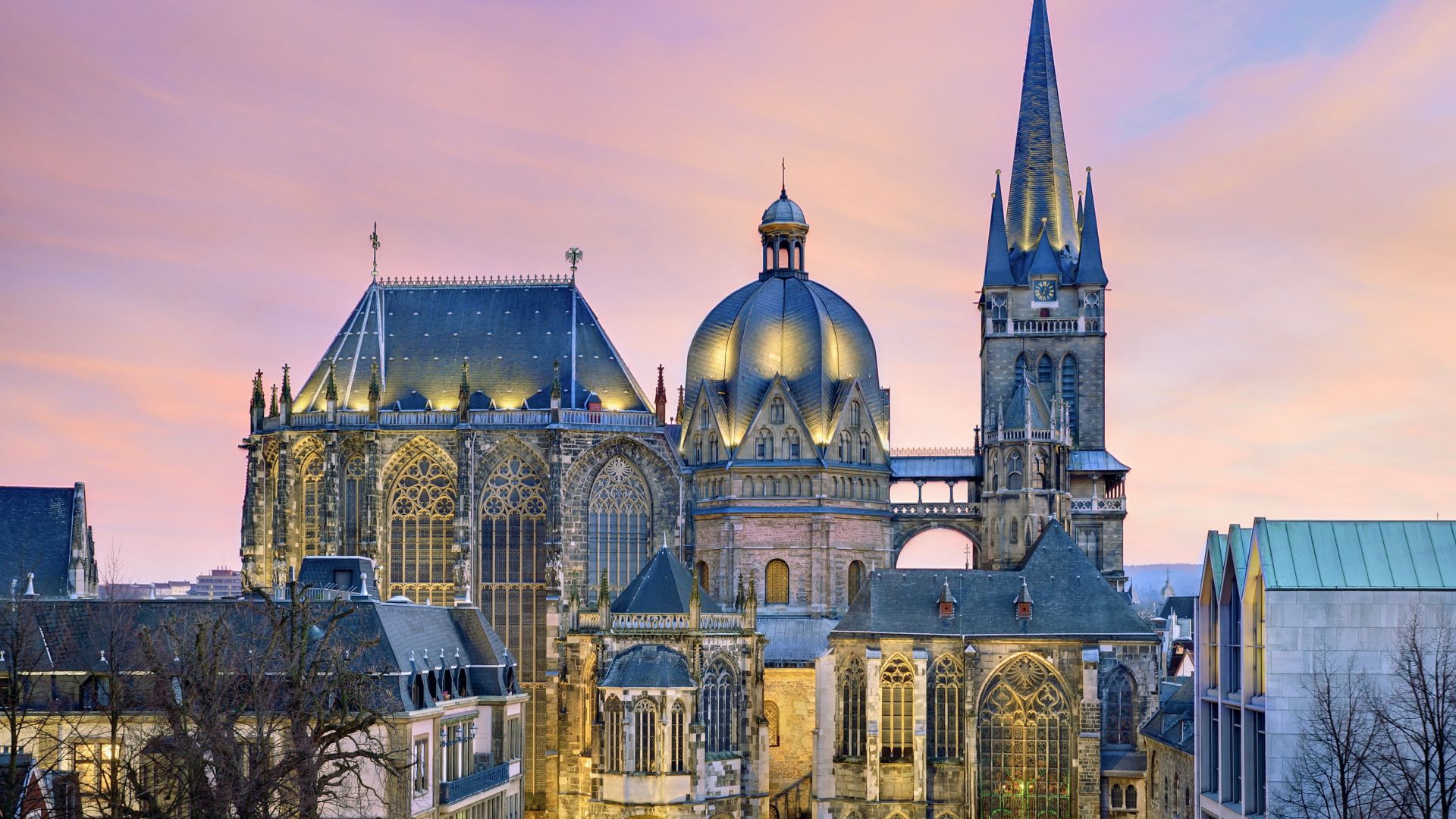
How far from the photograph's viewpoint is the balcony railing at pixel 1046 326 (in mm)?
118438

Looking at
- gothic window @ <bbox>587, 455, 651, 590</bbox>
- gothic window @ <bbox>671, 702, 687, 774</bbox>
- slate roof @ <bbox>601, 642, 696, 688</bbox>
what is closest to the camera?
gothic window @ <bbox>671, 702, 687, 774</bbox>

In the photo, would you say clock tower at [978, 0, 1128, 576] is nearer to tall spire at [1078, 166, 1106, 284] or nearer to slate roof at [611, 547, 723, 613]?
tall spire at [1078, 166, 1106, 284]

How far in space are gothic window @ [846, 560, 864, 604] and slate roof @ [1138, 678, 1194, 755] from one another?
19617mm

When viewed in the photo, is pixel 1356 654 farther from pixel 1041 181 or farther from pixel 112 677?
pixel 1041 181

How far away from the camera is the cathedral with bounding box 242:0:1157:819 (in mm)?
92750

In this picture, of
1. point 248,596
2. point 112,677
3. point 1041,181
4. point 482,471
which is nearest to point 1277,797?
point 112,677

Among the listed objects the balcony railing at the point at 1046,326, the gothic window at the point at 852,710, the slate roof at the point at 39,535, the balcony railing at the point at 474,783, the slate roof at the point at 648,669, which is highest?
the balcony railing at the point at 1046,326

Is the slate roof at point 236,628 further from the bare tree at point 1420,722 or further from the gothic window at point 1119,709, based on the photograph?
the bare tree at point 1420,722

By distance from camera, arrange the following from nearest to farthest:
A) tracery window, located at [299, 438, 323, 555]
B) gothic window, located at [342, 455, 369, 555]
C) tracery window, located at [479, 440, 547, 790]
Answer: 1. tracery window, located at [479, 440, 547, 790]
2. gothic window, located at [342, 455, 369, 555]
3. tracery window, located at [299, 438, 323, 555]

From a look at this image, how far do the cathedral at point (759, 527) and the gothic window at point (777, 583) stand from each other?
0.48 ft

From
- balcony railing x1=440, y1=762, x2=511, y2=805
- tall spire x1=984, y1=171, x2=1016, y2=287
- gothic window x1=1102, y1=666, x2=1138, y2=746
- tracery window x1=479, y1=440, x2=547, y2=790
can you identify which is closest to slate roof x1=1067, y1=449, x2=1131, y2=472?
tall spire x1=984, y1=171, x2=1016, y2=287

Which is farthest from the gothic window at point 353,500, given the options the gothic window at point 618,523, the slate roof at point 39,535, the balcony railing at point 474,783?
the balcony railing at point 474,783

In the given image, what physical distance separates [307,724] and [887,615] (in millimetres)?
39650

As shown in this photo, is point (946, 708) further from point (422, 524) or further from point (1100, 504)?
point (422, 524)
